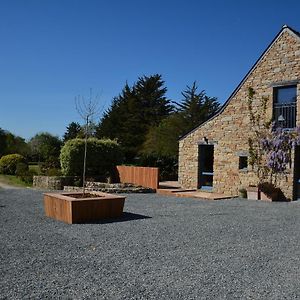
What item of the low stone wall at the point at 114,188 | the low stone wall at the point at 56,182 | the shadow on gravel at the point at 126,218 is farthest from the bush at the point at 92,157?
the shadow on gravel at the point at 126,218

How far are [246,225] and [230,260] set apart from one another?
330 centimetres

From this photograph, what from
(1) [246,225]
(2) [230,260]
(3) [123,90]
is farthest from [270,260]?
(3) [123,90]

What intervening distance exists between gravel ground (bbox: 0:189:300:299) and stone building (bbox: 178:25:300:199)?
5649 mm

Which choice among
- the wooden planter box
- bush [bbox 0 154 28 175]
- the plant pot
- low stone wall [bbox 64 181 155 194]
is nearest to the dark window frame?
the plant pot

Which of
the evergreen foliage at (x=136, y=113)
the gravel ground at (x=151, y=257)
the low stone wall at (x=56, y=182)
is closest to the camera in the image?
the gravel ground at (x=151, y=257)

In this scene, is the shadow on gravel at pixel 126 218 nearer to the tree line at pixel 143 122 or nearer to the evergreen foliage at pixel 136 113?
the tree line at pixel 143 122

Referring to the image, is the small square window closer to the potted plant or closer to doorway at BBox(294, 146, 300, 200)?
doorway at BBox(294, 146, 300, 200)

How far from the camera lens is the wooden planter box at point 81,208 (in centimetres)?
881

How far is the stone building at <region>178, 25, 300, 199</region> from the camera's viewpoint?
47.4 ft

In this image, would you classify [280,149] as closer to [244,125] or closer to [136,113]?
[244,125]

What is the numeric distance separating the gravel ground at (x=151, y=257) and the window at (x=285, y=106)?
5642 mm

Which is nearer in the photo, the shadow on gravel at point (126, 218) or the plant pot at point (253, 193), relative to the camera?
the shadow on gravel at point (126, 218)

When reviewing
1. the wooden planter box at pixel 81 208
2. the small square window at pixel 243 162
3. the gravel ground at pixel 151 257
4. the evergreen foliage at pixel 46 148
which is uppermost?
the evergreen foliage at pixel 46 148

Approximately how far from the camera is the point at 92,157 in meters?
19.0
